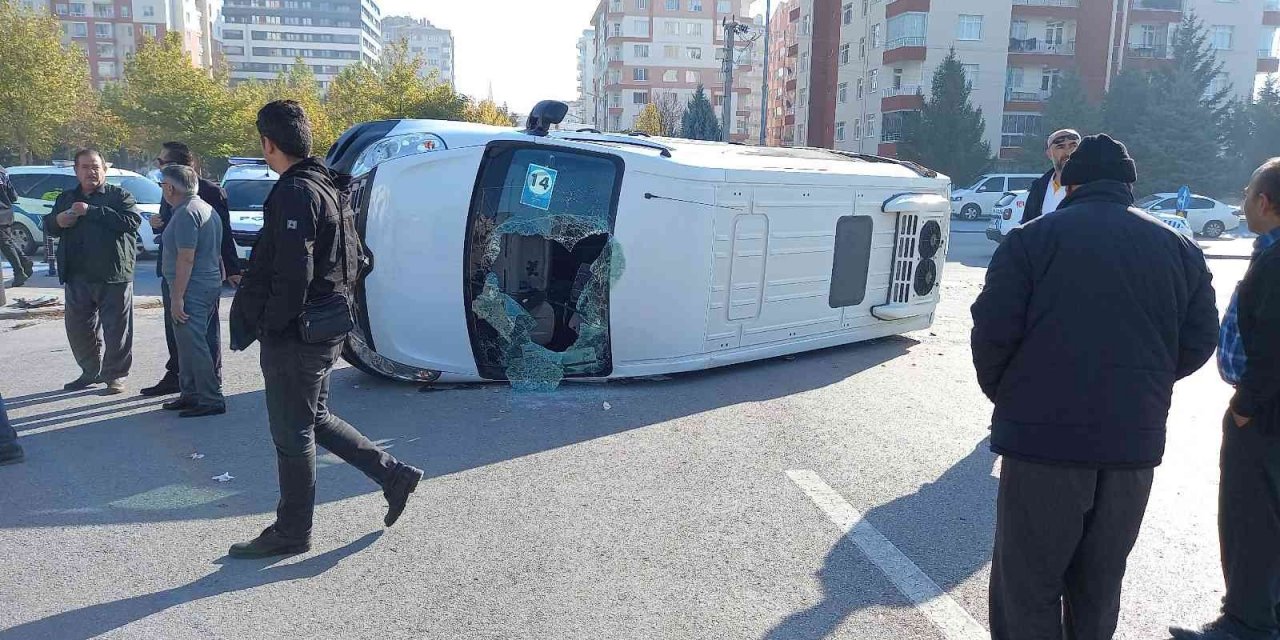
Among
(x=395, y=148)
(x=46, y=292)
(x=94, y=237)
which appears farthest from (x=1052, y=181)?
(x=46, y=292)

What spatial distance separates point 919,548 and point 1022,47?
2073 inches

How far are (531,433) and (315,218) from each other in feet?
8.34

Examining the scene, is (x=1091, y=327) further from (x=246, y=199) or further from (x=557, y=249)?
(x=246, y=199)

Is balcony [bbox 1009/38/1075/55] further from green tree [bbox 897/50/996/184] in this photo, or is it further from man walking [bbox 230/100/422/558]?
man walking [bbox 230/100/422/558]

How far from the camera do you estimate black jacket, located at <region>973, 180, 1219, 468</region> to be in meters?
2.57

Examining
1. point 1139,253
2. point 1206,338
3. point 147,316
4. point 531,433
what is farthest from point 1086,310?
point 147,316

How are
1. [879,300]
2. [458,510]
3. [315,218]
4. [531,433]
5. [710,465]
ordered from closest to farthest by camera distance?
[315,218] < [458,510] < [710,465] < [531,433] < [879,300]

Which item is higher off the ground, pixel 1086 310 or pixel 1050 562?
pixel 1086 310

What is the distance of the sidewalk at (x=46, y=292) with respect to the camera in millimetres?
10445

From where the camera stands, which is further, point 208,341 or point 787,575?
point 208,341

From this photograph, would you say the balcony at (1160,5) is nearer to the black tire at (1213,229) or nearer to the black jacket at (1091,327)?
the black tire at (1213,229)

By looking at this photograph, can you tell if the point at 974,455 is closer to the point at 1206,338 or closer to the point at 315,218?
the point at 1206,338

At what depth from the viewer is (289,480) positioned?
393 cm

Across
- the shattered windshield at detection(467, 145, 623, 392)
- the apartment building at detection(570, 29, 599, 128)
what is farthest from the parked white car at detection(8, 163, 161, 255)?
the apartment building at detection(570, 29, 599, 128)
